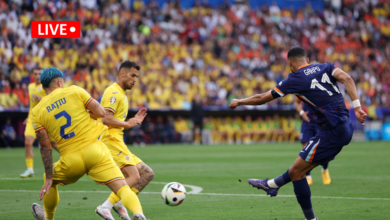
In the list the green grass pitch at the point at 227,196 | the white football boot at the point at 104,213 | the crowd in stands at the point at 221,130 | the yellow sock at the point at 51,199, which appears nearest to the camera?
the yellow sock at the point at 51,199

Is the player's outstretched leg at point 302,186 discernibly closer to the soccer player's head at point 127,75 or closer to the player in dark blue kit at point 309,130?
the soccer player's head at point 127,75

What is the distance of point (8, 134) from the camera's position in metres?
24.3

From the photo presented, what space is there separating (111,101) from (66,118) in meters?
1.18

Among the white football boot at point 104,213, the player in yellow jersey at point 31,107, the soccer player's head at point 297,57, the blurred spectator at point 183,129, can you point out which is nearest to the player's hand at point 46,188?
the white football boot at point 104,213

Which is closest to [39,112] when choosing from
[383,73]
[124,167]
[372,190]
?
[124,167]

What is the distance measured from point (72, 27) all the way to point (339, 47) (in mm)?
21520

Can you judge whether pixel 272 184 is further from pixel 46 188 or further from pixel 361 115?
pixel 46 188

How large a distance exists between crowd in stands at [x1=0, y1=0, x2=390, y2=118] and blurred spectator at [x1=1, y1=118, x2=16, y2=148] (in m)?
0.92

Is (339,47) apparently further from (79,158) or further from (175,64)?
(79,158)

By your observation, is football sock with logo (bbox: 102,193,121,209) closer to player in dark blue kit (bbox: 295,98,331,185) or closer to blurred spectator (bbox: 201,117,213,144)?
player in dark blue kit (bbox: 295,98,331,185)

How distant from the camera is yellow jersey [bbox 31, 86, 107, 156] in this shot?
18.1ft

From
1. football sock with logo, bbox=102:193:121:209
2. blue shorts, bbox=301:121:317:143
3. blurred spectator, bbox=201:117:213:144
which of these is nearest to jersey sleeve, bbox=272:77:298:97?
football sock with logo, bbox=102:193:121:209

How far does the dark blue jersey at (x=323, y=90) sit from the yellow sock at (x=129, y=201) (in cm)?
249

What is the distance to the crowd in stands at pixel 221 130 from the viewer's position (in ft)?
93.2
